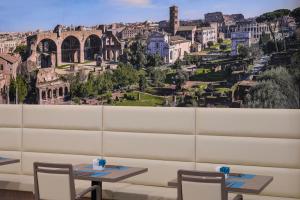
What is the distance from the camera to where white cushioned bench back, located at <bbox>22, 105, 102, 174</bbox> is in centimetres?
569

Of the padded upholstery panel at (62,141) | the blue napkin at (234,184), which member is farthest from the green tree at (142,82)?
the blue napkin at (234,184)

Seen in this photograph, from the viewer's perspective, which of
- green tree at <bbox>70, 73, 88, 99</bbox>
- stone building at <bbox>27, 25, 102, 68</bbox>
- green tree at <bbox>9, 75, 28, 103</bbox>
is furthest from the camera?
green tree at <bbox>9, 75, 28, 103</bbox>

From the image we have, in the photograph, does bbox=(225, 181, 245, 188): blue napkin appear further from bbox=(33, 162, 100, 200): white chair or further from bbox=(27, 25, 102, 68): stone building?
bbox=(27, 25, 102, 68): stone building

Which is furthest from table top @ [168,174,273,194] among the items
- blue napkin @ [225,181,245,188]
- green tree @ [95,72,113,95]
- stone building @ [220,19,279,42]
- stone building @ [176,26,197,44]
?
green tree @ [95,72,113,95]

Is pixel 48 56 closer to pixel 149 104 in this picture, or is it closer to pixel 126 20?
pixel 126 20

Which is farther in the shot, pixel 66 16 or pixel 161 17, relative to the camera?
pixel 66 16

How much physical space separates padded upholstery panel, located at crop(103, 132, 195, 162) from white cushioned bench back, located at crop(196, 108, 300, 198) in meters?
0.13

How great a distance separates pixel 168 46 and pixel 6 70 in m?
2.05

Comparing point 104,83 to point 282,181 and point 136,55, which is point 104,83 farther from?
point 282,181

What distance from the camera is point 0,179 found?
5898 millimetres

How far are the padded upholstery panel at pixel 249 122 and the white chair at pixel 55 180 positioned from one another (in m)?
1.47

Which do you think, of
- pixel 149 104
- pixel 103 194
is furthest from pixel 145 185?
pixel 149 104

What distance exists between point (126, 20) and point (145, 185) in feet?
5.87

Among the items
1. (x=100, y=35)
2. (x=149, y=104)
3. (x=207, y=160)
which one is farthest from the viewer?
(x=100, y=35)
